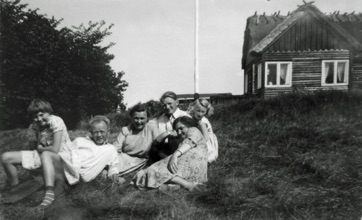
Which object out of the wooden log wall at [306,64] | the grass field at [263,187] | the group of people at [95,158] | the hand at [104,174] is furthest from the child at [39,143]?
the wooden log wall at [306,64]

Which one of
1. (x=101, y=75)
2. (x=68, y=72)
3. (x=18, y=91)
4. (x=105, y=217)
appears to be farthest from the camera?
(x=101, y=75)

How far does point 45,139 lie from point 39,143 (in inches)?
3.8

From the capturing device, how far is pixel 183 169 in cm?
380

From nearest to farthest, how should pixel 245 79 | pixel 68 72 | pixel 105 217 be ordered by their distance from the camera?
pixel 105 217 < pixel 68 72 < pixel 245 79

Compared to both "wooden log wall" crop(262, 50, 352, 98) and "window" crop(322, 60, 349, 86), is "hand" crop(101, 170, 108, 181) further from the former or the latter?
"window" crop(322, 60, 349, 86)

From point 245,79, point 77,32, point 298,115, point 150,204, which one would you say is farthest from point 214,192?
point 245,79

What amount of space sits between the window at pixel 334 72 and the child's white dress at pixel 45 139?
557 inches

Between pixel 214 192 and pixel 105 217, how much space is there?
3.60ft

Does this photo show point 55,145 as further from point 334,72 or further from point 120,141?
point 334,72

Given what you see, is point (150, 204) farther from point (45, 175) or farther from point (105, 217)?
point (45, 175)

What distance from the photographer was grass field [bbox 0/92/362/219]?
119 inches

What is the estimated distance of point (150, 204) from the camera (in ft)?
10.4

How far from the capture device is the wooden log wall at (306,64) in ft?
49.7

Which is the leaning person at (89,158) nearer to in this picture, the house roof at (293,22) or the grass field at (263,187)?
the grass field at (263,187)
